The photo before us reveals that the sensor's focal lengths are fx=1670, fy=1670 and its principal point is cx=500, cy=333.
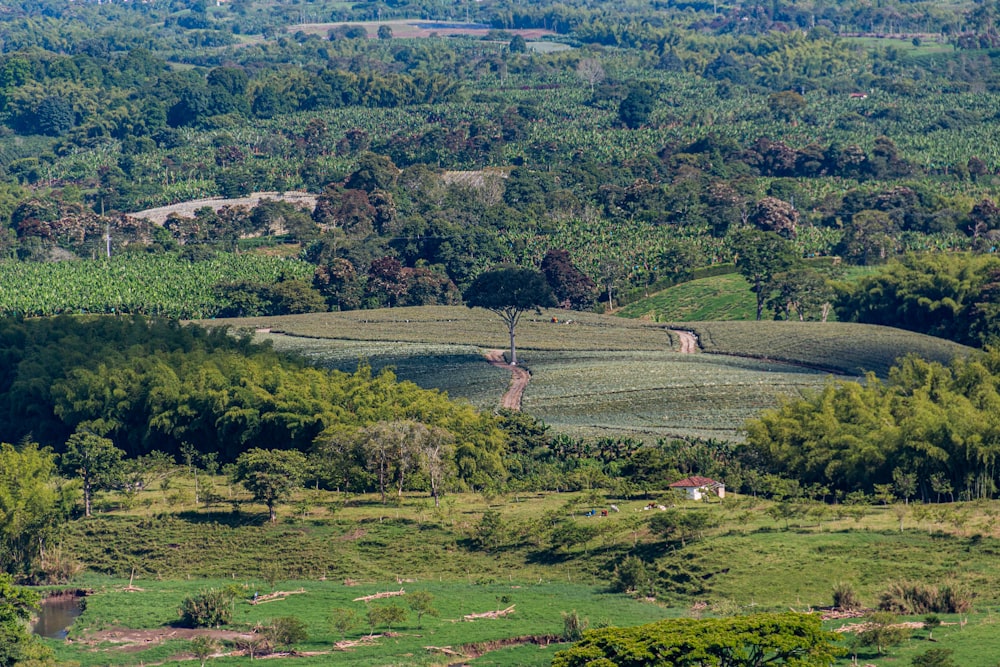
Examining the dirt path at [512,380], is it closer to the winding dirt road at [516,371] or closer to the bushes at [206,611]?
the winding dirt road at [516,371]

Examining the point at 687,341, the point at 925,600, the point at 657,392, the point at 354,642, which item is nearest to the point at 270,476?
the point at 354,642

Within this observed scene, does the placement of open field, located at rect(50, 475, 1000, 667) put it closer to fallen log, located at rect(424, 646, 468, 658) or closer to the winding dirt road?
fallen log, located at rect(424, 646, 468, 658)

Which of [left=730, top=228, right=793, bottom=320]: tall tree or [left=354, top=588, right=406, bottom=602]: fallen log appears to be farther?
[left=730, top=228, right=793, bottom=320]: tall tree

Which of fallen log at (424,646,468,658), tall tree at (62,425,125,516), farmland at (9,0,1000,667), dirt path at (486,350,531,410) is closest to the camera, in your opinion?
fallen log at (424,646,468,658)

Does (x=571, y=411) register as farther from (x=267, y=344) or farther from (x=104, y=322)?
(x=104, y=322)

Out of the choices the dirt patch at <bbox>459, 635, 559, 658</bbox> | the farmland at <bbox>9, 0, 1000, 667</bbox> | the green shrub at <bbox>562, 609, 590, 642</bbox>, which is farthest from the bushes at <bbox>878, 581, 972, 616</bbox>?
the dirt patch at <bbox>459, 635, 559, 658</bbox>

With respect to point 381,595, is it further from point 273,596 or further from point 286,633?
point 286,633

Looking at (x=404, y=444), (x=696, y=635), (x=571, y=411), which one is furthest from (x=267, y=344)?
(x=696, y=635)
